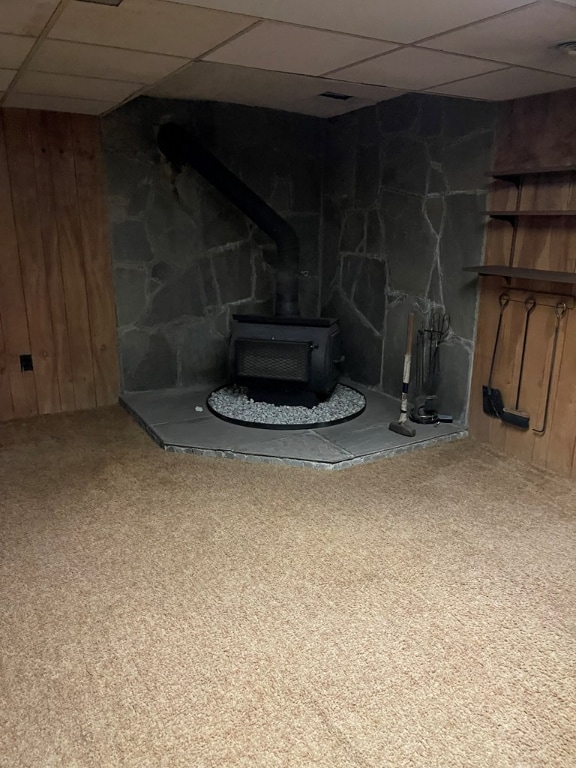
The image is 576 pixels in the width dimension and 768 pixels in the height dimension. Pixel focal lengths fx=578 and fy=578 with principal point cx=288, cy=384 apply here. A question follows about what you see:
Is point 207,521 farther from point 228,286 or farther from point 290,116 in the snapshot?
point 290,116

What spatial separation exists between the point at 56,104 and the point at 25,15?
160 centimetres

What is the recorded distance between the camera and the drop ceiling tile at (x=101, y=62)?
220 centimetres

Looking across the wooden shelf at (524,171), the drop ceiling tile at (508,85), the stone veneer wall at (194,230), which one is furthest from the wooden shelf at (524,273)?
the stone veneer wall at (194,230)

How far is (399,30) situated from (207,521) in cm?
204

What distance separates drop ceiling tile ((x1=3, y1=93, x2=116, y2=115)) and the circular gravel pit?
1909 mm

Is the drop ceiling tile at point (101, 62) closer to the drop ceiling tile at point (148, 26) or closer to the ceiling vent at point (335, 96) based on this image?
the drop ceiling tile at point (148, 26)

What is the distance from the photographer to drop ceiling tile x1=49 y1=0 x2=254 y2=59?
5.88ft

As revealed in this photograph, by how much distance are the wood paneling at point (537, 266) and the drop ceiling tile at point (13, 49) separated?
2.27 meters

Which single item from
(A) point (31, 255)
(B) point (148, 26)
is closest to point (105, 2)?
(B) point (148, 26)

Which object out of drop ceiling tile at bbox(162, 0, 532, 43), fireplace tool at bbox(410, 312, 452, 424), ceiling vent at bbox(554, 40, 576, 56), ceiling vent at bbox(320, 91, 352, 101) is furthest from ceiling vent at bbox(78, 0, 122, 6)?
fireplace tool at bbox(410, 312, 452, 424)

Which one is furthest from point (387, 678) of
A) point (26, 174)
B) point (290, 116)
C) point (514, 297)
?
point (290, 116)

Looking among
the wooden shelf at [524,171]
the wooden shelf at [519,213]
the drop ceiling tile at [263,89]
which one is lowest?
the wooden shelf at [519,213]

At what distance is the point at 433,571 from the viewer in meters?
2.23

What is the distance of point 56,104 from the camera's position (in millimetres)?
3291
